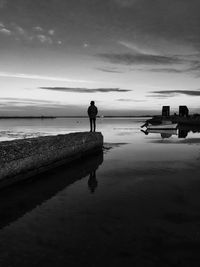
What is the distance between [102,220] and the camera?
5312 mm

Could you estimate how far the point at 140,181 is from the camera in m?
8.46

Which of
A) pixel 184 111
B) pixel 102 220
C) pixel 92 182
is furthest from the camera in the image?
pixel 184 111

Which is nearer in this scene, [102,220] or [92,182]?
[102,220]

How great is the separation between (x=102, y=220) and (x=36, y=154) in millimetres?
4752

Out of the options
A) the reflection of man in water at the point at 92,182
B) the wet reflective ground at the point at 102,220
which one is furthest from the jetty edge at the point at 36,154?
the reflection of man in water at the point at 92,182

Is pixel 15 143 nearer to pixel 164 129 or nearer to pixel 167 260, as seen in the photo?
pixel 167 260

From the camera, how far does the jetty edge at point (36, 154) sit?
7.88m

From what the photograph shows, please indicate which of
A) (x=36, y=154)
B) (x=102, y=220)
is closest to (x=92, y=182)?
(x=36, y=154)

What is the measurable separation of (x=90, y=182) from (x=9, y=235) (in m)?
4.06

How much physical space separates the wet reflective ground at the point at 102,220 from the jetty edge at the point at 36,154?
0.40 metres

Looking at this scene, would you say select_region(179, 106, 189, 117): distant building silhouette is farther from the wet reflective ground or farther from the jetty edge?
the wet reflective ground

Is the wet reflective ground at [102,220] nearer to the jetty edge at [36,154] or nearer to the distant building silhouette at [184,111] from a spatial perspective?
the jetty edge at [36,154]

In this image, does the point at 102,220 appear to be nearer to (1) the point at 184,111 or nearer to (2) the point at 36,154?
(2) the point at 36,154

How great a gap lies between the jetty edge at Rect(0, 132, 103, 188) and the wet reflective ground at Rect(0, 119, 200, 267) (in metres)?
0.40
